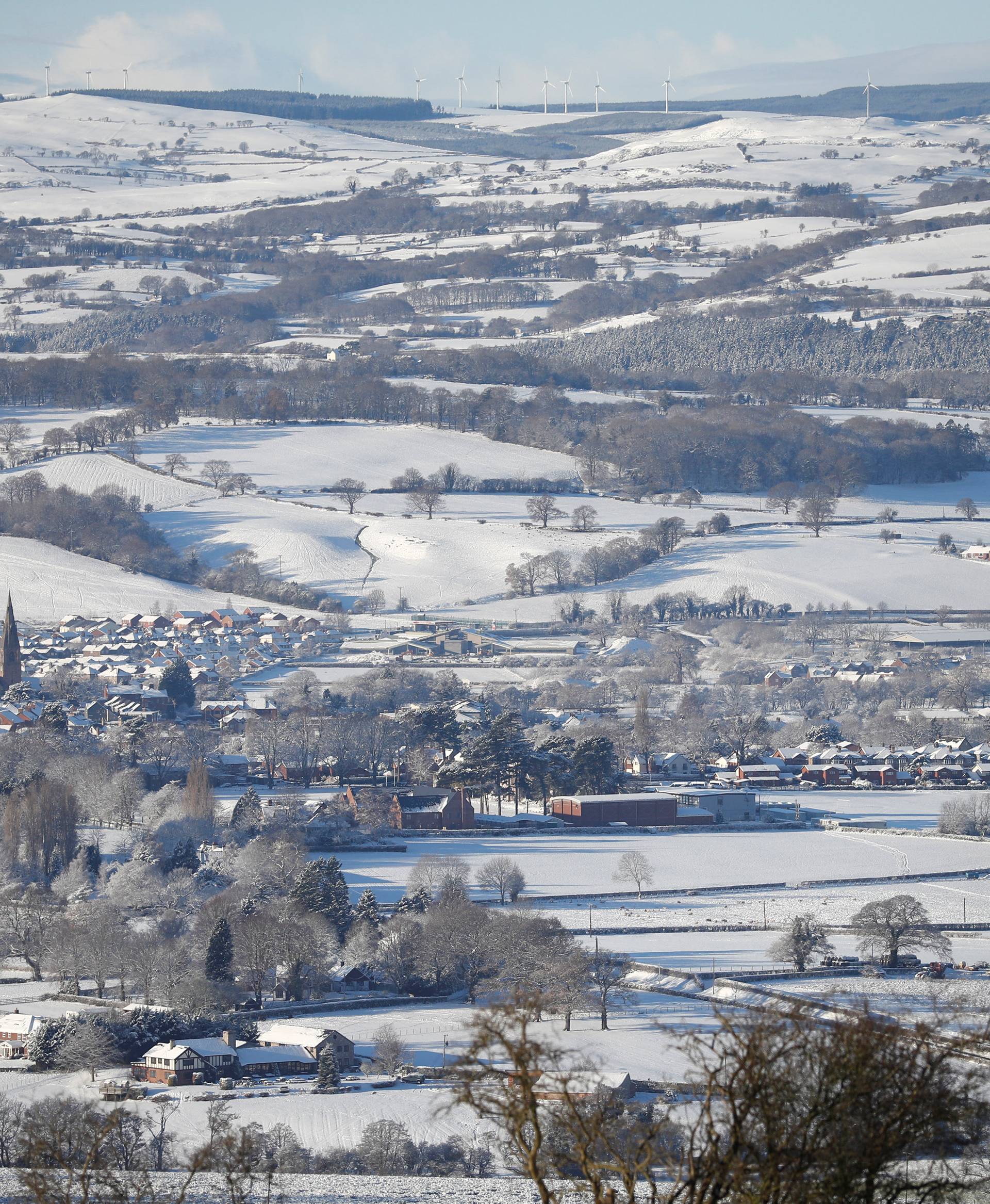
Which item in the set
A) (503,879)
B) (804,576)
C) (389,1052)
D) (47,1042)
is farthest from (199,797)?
(804,576)

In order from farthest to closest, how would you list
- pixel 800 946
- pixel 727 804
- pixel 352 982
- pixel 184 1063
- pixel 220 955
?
pixel 727 804, pixel 800 946, pixel 352 982, pixel 220 955, pixel 184 1063

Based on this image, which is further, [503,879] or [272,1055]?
[503,879]

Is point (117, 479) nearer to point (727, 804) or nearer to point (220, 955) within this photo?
point (727, 804)

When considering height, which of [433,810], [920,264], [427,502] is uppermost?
[920,264]

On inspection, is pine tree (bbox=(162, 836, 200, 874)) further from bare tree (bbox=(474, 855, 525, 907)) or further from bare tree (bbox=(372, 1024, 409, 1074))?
bare tree (bbox=(372, 1024, 409, 1074))

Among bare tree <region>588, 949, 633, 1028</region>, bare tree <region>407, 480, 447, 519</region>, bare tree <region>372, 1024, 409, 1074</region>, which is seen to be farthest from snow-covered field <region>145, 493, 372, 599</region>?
bare tree <region>372, 1024, 409, 1074</region>

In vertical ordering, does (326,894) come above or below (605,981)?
below

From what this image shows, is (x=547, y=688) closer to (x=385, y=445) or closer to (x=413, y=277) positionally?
(x=385, y=445)
